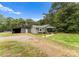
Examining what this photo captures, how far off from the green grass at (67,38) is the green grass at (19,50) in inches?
9.9

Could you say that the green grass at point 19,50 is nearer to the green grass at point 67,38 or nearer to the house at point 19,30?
the house at point 19,30

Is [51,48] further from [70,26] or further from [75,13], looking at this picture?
[75,13]

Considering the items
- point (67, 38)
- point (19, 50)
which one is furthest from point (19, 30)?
point (67, 38)

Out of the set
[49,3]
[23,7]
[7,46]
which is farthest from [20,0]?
[7,46]

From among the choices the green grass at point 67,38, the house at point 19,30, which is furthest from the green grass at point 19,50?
the green grass at point 67,38

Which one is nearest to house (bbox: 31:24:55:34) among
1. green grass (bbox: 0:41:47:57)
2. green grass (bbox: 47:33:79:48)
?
green grass (bbox: 47:33:79:48)

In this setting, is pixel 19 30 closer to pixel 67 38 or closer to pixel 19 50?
pixel 19 50

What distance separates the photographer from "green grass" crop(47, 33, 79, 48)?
92.0 inches

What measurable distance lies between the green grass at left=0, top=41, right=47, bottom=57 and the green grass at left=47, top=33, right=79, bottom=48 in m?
0.25

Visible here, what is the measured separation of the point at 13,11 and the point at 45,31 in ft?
1.51

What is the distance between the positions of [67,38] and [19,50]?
0.60 metres

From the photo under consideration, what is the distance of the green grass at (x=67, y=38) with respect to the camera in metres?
2.34

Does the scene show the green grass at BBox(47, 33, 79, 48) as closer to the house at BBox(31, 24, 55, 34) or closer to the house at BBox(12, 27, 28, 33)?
the house at BBox(31, 24, 55, 34)

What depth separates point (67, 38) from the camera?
238 cm
